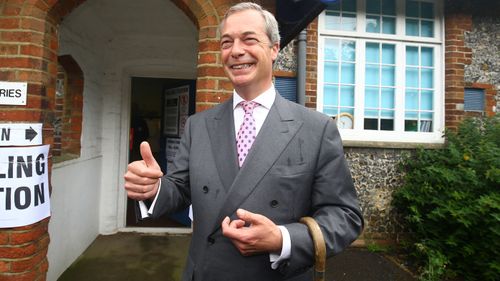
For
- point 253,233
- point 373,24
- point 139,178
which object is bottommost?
point 253,233

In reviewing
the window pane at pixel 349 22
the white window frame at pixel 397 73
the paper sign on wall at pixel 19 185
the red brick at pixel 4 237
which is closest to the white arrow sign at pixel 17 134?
the paper sign on wall at pixel 19 185

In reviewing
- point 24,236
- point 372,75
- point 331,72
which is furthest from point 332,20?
point 24,236

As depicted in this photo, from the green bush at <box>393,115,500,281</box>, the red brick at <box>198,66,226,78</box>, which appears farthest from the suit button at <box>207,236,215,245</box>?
the green bush at <box>393,115,500,281</box>

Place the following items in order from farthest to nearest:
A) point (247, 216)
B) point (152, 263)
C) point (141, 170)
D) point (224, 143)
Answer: point (152, 263) < point (224, 143) < point (141, 170) < point (247, 216)

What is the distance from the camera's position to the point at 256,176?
1.34 meters

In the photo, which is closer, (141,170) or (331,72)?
(141,170)

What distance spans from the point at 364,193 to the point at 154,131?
13.4 feet

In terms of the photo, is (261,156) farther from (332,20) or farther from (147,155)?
(332,20)

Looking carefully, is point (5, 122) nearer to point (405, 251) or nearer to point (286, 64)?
point (286, 64)

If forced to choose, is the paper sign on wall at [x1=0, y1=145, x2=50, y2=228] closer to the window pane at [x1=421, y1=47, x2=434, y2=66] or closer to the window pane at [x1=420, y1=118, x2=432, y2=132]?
the window pane at [x1=420, y1=118, x2=432, y2=132]

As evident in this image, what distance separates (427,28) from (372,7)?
1015mm

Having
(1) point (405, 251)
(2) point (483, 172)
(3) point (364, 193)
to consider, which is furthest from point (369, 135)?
(1) point (405, 251)

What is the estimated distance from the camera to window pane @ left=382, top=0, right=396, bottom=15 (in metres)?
4.98

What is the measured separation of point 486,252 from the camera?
12.0ft
